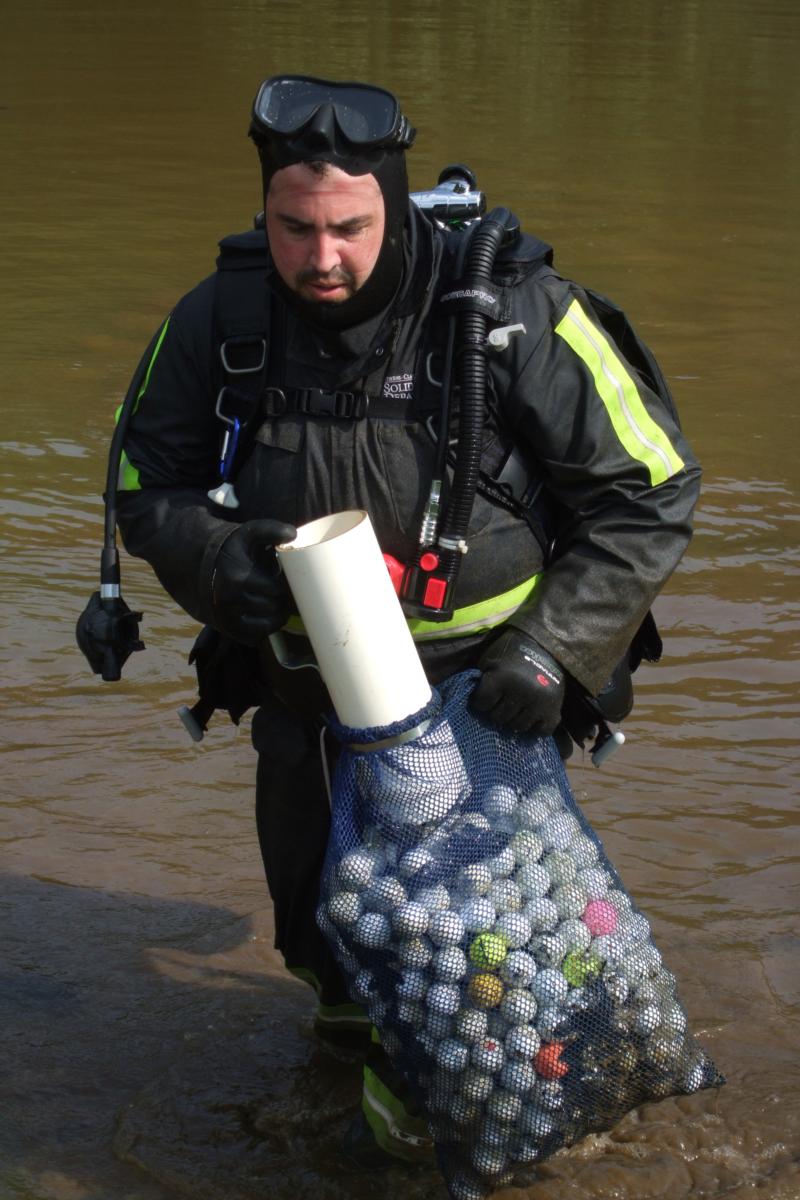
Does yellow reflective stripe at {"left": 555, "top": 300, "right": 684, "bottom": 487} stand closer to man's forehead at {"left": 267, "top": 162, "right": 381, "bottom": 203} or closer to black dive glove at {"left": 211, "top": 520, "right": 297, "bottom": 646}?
man's forehead at {"left": 267, "top": 162, "right": 381, "bottom": 203}

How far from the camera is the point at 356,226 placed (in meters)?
2.88

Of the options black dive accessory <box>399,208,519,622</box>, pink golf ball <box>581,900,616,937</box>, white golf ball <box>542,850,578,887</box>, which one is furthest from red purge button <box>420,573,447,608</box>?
pink golf ball <box>581,900,616,937</box>

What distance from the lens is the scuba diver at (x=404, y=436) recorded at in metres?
2.87

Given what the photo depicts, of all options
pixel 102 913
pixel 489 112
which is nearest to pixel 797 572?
pixel 102 913

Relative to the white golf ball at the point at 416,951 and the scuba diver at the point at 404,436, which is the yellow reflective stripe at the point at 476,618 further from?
the white golf ball at the point at 416,951

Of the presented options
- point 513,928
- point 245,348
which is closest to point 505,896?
point 513,928

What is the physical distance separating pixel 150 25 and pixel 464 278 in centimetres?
2041

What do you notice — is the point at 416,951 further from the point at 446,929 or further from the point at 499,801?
the point at 499,801

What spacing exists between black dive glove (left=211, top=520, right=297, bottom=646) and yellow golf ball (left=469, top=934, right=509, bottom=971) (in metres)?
0.67

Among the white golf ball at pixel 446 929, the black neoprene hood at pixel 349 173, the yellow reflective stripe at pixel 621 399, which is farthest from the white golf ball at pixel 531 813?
the black neoprene hood at pixel 349 173

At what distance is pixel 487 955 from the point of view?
2.70 m

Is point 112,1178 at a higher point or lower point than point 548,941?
lower

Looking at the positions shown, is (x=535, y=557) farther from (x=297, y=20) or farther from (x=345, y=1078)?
(x=297, y=20)

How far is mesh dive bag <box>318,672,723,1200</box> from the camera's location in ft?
8.89
